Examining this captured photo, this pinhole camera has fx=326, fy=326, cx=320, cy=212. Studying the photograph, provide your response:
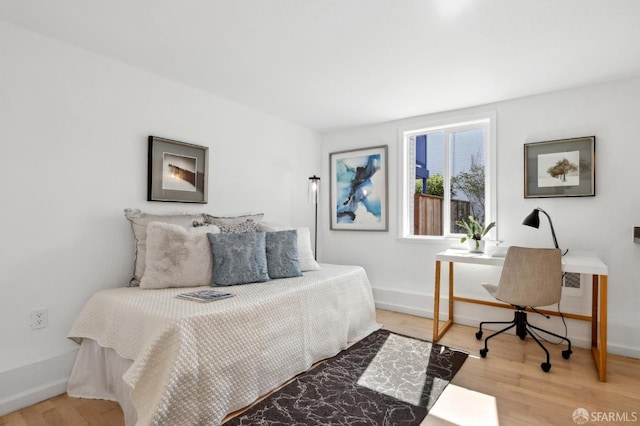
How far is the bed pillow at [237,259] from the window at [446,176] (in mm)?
1980

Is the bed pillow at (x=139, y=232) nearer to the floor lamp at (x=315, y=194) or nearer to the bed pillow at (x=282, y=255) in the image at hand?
the bed pillow at (x=282, y=255)

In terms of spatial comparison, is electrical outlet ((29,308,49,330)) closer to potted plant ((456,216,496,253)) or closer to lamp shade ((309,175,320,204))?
lamp shade ((309,175,320,204))

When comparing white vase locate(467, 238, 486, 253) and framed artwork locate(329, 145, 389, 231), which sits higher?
framed artwork locate(329, 145, 389, 231)

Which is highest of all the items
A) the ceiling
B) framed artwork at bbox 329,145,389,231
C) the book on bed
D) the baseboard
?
the ceiling

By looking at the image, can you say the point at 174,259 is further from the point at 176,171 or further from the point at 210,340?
the point at 176,171

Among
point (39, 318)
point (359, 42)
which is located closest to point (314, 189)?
point (359, 42)

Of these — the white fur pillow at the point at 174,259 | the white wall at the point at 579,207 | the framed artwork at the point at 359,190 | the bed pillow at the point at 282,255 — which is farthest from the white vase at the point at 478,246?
the white fur pillow at the point at 174,259

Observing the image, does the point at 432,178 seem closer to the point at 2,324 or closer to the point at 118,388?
the point at 118,388

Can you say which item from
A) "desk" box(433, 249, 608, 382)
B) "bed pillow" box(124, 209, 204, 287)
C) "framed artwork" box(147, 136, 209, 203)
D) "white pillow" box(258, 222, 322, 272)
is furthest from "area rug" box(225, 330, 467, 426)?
"framed artwork" box(147, 136, 209, 203)

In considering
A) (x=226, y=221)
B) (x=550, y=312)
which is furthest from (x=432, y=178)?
(x=226, y=221)

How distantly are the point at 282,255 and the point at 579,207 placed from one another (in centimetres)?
268

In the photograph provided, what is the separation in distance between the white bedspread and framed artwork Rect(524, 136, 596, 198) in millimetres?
2222

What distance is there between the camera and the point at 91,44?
2.26 metres

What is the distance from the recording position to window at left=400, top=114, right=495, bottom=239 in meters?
3.45
